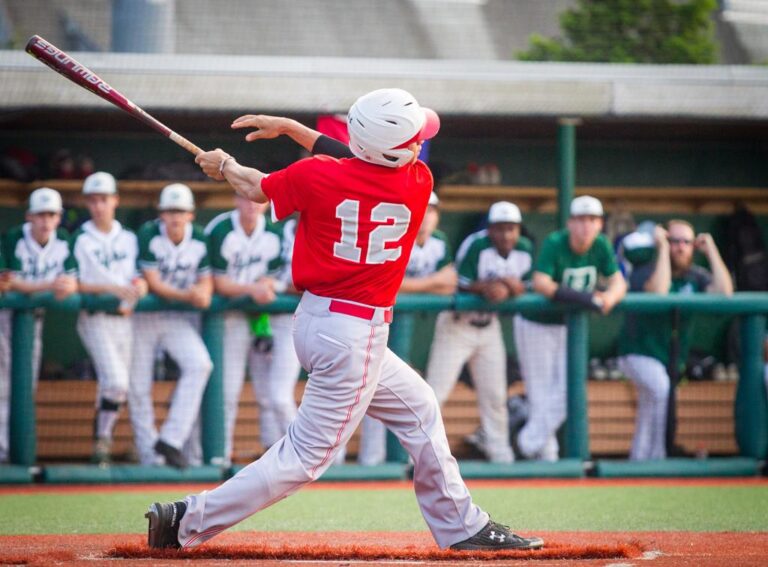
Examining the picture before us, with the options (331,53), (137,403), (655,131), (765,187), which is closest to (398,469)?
(137,403)

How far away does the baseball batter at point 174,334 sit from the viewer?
6.71m

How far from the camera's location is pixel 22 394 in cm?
663

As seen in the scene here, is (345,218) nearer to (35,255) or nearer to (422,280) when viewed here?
(422,280)

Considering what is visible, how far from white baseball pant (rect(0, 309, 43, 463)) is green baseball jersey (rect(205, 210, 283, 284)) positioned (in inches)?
45.9

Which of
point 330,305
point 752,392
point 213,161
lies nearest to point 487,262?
point 752,392

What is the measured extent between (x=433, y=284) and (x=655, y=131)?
10.8ft

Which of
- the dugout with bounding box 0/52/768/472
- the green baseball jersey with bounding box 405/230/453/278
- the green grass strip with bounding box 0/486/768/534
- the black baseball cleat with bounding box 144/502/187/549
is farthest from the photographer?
the dugout with bounding box 0/52/768/472

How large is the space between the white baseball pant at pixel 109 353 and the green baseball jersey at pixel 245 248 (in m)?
0.69

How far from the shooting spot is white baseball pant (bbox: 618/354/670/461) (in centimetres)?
712

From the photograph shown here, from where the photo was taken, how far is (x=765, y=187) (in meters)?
9.89

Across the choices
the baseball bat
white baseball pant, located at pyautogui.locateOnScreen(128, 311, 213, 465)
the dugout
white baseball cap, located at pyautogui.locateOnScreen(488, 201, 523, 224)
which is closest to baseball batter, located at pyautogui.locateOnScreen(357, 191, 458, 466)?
white baseball cap, located at pyautogui.locateOnScreen(488, 201, 523, 224)

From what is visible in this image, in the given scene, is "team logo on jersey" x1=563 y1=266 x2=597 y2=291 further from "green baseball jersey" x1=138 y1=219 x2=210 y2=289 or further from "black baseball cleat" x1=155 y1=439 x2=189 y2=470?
"black baseball cleat" x1=155 y1=439 x2=189 y2=470

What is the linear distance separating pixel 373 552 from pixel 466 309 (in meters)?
3.25

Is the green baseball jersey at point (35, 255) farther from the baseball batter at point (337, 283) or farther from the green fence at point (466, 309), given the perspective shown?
the baseball batter at point (337, 283)
